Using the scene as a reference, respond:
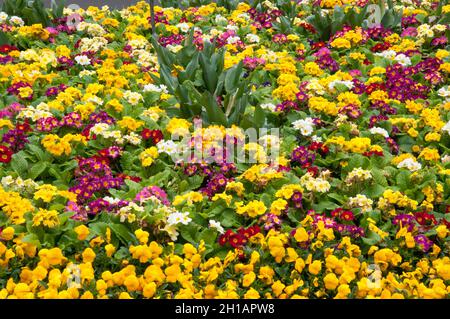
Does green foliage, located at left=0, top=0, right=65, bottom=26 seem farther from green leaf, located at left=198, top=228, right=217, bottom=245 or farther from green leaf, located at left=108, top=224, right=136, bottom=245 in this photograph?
green leaf, located at left=198, top=228, right=217, bottom=245

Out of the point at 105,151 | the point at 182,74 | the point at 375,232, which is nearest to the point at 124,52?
the point at 182,74

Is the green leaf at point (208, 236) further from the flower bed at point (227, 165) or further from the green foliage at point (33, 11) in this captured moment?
the green foliage at point (33, 11)

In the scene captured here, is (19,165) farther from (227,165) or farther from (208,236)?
(208,236)

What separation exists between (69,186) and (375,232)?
178cm

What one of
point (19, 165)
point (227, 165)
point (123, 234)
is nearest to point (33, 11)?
point (19, 165)

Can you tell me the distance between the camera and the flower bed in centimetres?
340

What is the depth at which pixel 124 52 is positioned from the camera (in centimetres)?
631

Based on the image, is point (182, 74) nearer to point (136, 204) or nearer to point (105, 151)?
point (105, 151)

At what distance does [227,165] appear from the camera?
4312 millimetres

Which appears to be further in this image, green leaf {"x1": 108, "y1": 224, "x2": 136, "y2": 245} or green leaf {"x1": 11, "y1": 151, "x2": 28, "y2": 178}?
green leaf {"x1": 11, "y1": 151, "x2": 28, "y2": 178}

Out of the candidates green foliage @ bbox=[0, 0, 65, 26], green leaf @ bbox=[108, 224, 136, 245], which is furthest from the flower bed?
green foliage @ bbox=[0, 0, 65, 26]

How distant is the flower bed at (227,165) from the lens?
11.1 feet

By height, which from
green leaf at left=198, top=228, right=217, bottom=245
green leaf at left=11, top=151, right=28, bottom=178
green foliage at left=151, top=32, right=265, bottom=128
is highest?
green foliage at left=151, top=32, right=265, bottom=128

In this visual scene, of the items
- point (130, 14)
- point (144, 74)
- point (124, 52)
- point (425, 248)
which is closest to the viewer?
point (425, 248)
